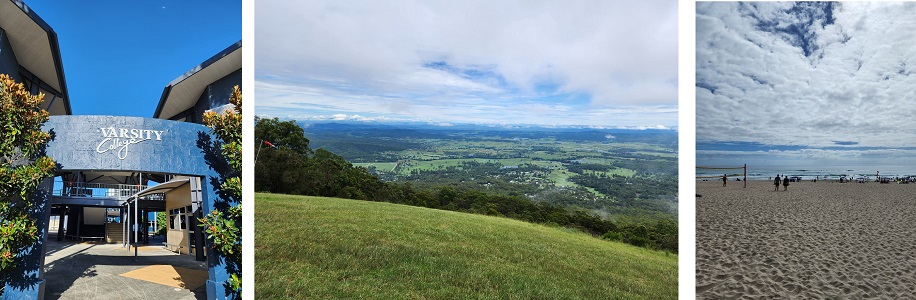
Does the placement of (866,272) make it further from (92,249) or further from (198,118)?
(92,249)

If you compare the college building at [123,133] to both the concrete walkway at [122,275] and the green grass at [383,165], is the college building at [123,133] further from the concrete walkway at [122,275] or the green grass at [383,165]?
the green grass at [383,165]

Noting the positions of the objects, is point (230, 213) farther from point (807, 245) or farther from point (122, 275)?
point (807, 245)

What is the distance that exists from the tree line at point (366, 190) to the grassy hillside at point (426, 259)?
123 cm

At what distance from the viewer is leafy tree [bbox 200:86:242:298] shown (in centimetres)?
397

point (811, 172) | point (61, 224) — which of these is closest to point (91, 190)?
point (61, 224)

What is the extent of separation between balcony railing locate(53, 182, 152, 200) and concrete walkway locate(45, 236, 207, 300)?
1436 mm

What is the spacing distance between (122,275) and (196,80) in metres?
2.93

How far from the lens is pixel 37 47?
5762 millimetres

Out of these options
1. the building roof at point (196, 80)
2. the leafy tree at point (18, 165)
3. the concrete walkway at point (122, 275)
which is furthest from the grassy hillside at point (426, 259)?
the leafy tree at point (18, 165)

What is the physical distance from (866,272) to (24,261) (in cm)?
1011

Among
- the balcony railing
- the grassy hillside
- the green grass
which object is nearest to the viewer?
the grassy hillside

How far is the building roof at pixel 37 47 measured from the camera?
15.9 feet

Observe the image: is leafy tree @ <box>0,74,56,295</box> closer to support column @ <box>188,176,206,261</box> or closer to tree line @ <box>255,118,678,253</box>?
support column @ <box>188,176,206,261</box>

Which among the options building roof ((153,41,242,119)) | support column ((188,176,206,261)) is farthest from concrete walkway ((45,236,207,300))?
building roof ((153,41,242,119))
